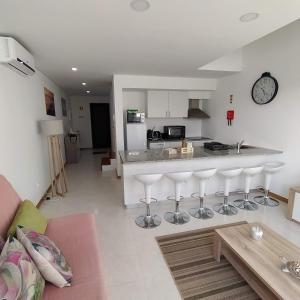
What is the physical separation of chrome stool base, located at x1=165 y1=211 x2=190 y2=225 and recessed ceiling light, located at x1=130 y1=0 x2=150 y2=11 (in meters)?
2.59

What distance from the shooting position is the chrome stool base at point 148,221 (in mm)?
2785

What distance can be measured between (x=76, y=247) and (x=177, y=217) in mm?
1678

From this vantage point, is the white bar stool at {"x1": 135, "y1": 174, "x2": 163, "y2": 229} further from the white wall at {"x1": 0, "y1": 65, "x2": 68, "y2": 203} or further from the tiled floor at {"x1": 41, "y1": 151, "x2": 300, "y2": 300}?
the white wall at {"x1": 0, "y1": 65, "x2": 68, "y2": 203}

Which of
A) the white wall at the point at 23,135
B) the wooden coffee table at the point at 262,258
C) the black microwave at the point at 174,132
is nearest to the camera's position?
the wooden coffee table at the point at 262,258

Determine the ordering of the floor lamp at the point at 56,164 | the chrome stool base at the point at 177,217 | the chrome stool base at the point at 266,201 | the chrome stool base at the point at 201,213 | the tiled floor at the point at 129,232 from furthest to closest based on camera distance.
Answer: the floor lamp at the point at 56,164 → the chrome stool base at the point at 266,201 → the chrome stool base at the point at 201,213 → the chrome stool base at the point at 177,217 → the tiled floor at the point at 129,232

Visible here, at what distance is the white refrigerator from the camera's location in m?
4.60

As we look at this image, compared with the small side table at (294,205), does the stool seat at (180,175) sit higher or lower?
higher

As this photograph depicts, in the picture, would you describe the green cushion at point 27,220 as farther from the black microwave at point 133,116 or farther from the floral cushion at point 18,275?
the black microwave at point 133,116

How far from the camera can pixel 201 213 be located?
309 centimetres

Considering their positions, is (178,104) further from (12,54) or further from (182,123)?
(12,54)

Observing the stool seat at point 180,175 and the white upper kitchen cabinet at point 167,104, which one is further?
the white upper kitchen cabinet at point 167,104

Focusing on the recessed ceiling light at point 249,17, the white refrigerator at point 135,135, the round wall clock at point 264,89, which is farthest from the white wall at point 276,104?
the white refrigerator at point 135,135

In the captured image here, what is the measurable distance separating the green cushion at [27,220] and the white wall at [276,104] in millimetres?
3765

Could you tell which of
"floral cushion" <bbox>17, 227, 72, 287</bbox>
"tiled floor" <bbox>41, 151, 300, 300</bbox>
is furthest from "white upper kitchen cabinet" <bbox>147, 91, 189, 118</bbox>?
"floral cushion" <bbox>17, 227, 72, 287</bbox>
